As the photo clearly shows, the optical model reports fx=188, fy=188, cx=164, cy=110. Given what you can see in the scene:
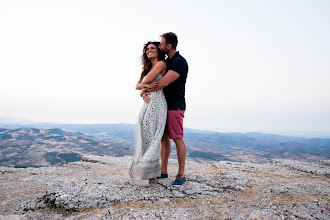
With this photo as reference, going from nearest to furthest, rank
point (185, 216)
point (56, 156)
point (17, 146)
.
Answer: point (185, 216), point (56, 156), point (17, 146)

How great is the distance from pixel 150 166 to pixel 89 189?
1.61 metres

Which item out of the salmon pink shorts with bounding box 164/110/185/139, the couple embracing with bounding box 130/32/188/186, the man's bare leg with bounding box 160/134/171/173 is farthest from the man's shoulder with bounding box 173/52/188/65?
the man's bare leg with bounding box 160/134/171/173

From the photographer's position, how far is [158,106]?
15.5 ft

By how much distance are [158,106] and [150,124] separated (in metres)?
0.50

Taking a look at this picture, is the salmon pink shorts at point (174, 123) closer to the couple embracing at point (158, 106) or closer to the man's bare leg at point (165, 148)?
the couple embracing at point (158, 106)

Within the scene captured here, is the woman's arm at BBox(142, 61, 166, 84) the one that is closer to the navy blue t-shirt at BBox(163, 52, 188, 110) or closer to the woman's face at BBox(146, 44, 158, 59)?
the navy blue t-shirt at BBox(163, 52, 188, 110)

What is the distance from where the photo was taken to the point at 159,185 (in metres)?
4.94

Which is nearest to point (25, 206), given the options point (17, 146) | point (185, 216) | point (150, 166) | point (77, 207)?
point (77, 207)

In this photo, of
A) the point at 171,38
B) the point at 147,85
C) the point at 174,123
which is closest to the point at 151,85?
the point at 147,85

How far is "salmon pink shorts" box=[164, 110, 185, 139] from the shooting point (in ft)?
15.3

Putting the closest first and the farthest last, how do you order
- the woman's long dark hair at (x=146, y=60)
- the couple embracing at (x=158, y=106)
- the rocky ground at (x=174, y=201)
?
the rocky ground at (x=174, y=201) < the couple embracing at (x=158, y=106) < the woman's long dark hair at (x=146, y=60)

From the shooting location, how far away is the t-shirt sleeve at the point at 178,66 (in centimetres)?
438

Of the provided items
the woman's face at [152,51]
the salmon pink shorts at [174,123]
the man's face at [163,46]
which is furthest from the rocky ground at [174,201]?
the man's face at [163,46]

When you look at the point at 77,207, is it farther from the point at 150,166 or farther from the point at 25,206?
the point at 150,166
